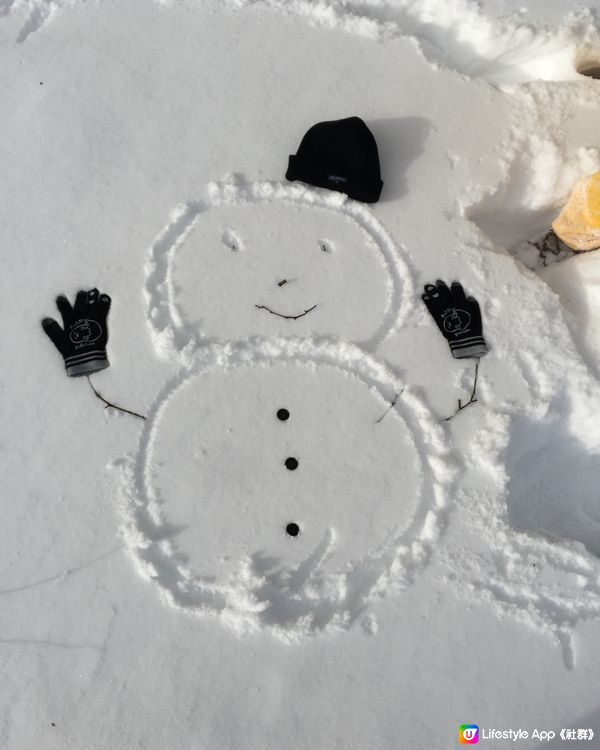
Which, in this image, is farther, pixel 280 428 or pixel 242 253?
pixel 242 253

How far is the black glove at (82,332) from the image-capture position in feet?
7.04

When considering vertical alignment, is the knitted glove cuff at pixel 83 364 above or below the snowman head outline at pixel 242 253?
below

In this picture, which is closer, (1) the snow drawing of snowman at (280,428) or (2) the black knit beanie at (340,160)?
(1) the snow drawing of snowman at (280,428)

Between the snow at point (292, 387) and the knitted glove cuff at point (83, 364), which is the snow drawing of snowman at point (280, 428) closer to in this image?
the snow at point (292, 387)

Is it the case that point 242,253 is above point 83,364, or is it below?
above

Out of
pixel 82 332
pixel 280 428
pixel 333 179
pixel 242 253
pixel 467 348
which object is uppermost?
pixel 333 179

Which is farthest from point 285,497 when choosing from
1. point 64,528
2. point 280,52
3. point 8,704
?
point 280,52

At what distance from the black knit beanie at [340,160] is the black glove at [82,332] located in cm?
87

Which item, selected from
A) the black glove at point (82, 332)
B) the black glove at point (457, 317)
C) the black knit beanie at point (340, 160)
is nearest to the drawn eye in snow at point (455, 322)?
the black glove at point (457, 317)

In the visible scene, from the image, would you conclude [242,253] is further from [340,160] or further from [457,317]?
[457,317]

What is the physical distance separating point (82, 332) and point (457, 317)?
1.37 metres

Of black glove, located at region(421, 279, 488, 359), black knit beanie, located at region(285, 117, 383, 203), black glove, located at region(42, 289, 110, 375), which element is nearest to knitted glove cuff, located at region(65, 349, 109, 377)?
black glove, located at region(42, 289, 110, 375)

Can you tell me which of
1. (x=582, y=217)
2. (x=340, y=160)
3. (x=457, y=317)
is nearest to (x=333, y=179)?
(x=340, y=160)

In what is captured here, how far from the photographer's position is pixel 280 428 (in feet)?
6.98
